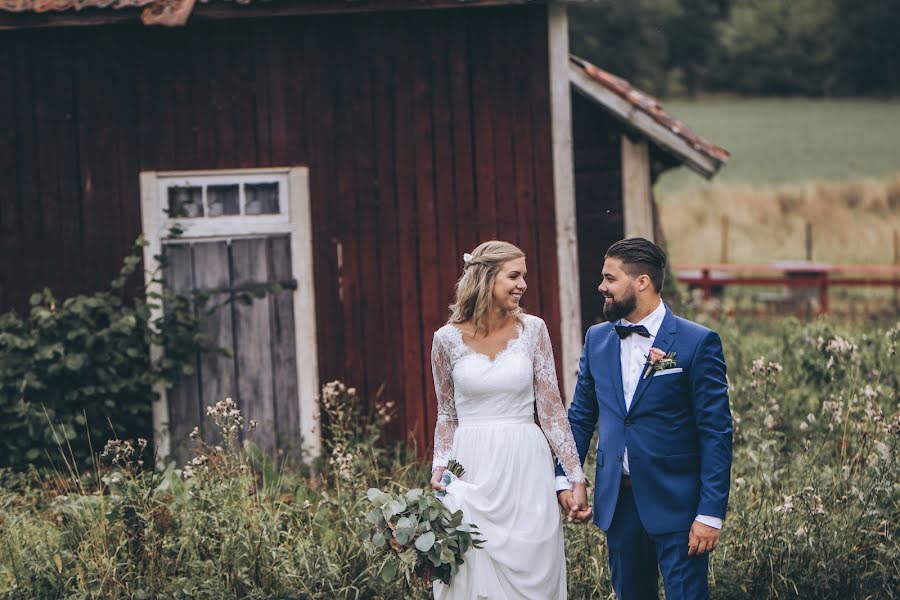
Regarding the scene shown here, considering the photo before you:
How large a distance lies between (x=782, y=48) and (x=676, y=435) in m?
62.9

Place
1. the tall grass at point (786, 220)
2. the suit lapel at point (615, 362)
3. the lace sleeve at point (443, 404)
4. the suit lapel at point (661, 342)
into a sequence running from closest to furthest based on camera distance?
the suit lapel at point (661, 342) < the suit lapel at point (615, 362) < the lace sleeve at point (443, 404) < the tall grass at point (786, 220)

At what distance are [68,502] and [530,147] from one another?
428 cm

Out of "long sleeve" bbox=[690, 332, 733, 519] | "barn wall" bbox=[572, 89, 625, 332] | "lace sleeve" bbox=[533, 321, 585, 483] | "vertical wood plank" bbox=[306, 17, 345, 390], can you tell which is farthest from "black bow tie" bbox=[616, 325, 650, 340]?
"barn wall" bbox=[572, 89, 625, 332]

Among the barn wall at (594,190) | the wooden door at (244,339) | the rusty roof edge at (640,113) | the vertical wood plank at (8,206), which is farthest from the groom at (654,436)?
the vertical wood plank at (8,206)

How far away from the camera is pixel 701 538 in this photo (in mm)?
4621

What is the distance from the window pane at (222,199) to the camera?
8562 millimetres

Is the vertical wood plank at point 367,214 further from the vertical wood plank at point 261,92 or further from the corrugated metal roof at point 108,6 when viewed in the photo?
the corrugated metal roof at point 108,6

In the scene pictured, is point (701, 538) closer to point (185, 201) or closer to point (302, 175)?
point (302, 175)

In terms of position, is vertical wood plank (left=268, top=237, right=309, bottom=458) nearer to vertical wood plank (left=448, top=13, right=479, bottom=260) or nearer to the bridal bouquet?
vertical wood plank (left=448, top=13, right=479, bottom=260)

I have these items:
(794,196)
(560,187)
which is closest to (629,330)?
(560,187)

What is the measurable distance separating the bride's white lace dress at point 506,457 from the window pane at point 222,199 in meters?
3.79

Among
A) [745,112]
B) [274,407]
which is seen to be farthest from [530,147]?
[745,112]

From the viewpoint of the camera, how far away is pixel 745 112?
5716 centimetres

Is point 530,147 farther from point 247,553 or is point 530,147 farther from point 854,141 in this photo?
point 854,141
